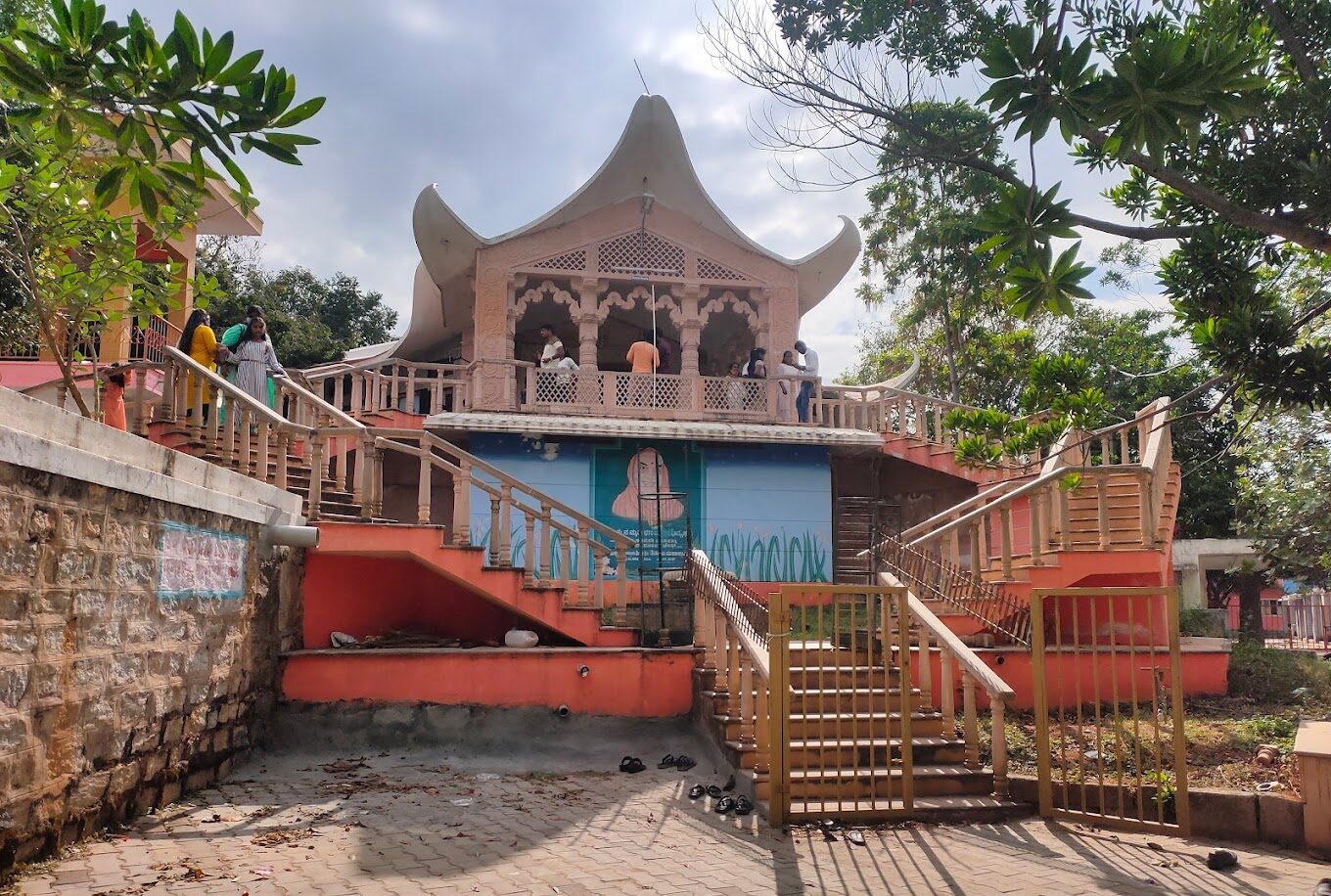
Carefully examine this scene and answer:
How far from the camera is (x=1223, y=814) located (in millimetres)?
6227

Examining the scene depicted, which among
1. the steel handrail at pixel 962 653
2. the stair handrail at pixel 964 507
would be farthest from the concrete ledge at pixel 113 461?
the stair handrail at pixel 964 507

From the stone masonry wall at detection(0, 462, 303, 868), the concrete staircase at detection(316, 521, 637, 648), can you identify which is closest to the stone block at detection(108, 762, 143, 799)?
the stone masonry wall at detection(0, 462, 303, 868)

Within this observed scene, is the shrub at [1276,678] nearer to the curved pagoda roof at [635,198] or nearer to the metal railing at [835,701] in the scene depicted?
the metal railing at [835,701]

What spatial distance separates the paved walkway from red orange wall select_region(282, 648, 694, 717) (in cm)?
128

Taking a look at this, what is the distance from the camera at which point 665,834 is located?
6.00 metres

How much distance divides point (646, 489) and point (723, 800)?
7.76 metres

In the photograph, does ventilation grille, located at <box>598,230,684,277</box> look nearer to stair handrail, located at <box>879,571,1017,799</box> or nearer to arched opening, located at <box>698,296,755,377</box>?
arched opening, located at <box>698,296,755,377</box>

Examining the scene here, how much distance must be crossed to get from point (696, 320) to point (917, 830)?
10.3 meters

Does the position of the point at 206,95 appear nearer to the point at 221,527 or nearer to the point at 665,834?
the point at 221,527

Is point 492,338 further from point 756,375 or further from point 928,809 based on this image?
point 928,809

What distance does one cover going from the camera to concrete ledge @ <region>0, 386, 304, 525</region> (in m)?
4.43

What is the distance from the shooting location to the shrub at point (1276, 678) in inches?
372

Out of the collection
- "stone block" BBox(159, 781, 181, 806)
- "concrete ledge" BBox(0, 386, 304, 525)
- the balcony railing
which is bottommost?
"stone block" BBox(159, 781, 181, 806)

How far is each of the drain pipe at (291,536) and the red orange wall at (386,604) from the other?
2.41 ft
